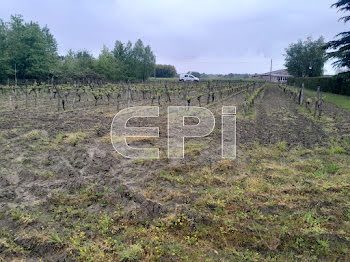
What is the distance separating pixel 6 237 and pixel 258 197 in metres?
3.35

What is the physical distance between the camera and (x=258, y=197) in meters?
3.87

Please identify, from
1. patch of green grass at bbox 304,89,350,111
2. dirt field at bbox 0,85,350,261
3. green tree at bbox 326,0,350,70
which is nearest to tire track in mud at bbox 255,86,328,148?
dirt field at bbox 0,85,350,261

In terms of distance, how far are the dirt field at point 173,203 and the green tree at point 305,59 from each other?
177ft

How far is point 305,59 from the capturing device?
5378 cm

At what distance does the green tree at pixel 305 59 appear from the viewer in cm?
5223

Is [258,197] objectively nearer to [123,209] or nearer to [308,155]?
[123,209]

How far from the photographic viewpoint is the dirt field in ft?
9.05

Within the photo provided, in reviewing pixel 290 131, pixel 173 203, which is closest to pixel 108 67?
pixel 290 131

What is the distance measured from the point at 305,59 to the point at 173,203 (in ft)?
195

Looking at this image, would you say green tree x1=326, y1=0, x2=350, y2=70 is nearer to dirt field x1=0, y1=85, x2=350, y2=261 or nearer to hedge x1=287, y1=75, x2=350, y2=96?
hedge x1=287, y1=75, x2=350, y2=96

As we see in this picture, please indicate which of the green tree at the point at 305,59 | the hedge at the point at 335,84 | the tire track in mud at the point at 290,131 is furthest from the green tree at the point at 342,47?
the green tree at the point at 305,59

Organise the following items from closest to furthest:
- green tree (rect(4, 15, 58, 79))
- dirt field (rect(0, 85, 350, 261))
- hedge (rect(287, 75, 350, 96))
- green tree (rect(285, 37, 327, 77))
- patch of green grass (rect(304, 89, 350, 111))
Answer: dirt field (rect(0, 85, 350, 261))
patch of green grass (rect(304, 89, 350, 111))
hedge (rect(287, 75, 350, 96))
green tree (rect(4, 15, 58, 79))
green tree (rect(285, 37, 327, 77))

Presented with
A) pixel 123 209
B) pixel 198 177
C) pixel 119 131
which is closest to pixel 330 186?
pixel 198 177

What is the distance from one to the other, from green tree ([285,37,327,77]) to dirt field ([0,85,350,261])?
54.1 meters
